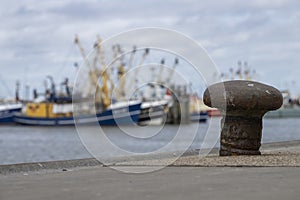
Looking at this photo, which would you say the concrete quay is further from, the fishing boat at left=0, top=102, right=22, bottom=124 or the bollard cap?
the fishing boat at left=0, top=102, right=22, bottom=124

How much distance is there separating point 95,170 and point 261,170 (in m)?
3.54

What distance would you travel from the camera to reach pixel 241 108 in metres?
14.5

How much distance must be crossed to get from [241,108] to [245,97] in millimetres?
285

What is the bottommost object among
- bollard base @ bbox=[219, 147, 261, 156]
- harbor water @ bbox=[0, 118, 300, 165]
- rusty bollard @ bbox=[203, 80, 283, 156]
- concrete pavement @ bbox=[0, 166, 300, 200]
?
harbor water @ bbox=[0, 118, 300, 165]

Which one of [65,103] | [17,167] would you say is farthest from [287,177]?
[65,103]

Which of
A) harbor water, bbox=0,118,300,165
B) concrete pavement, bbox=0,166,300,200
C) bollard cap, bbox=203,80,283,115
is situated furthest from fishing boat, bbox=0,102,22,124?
concrete pavement, bbox=0,166,300,200

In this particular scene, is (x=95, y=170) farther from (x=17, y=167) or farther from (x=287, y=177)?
(x=287, y=177)

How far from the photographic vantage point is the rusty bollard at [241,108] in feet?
47.4

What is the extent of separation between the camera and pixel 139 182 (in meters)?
10.8

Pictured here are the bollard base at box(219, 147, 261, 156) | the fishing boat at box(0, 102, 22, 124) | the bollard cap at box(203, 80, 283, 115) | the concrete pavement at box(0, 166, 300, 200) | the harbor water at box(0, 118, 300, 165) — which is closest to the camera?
the concrete pavement at box(0, 166, 300, 200)

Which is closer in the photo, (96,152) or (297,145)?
(96,152)

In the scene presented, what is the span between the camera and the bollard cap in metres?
14.4

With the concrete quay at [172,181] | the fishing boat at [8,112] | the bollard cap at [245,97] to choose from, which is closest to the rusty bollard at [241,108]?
the bollard cap at [245,97]

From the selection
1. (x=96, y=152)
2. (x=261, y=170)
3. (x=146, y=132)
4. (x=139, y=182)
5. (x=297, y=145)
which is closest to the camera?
(x=139, y=182)
